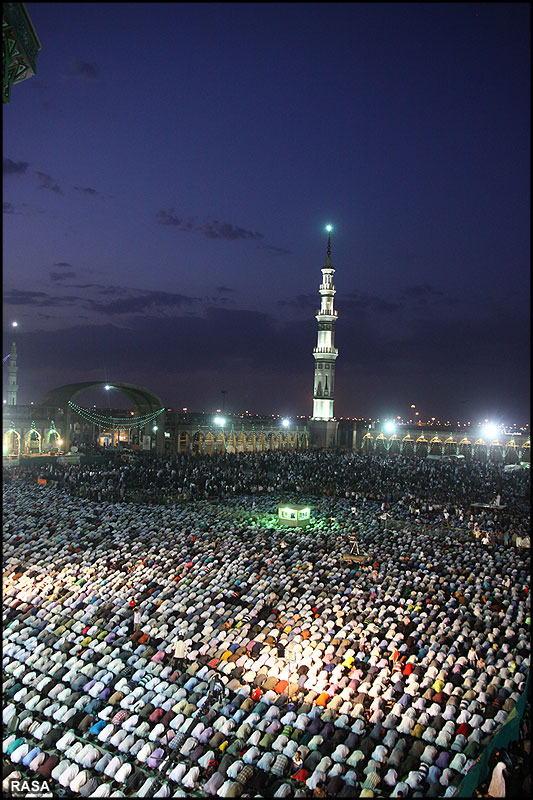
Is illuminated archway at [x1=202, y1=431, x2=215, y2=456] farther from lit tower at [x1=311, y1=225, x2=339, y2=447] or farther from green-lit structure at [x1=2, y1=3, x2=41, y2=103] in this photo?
green-lit structure at [x1=2, y1=3, x2=41, y2=103]

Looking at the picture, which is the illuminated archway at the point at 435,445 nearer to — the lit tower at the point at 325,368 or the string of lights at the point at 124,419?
the lit tower at the point at 325,368

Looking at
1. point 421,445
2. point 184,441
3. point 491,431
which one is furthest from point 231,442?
point 491,431

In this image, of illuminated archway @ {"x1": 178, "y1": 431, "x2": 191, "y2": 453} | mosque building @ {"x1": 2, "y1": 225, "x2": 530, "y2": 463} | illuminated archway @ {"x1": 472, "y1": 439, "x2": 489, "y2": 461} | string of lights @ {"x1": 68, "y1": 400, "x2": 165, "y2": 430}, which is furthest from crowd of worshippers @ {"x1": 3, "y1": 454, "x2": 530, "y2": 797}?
illuminated archway @ {"x1": 472, "y1": 439, "x2": 489, "y2": 461}

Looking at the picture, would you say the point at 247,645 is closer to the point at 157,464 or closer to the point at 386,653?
the point at 386,653

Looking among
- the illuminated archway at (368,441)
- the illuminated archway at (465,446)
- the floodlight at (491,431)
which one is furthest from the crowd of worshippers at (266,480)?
the illuminated archway at (368,441)

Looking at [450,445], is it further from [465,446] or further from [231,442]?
[231,442]

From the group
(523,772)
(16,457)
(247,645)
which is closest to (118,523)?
(247,645)

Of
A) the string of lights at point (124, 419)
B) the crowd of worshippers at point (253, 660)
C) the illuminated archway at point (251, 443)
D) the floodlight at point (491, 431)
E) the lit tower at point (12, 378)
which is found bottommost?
the crowd of worshippers at point (253, 660)
